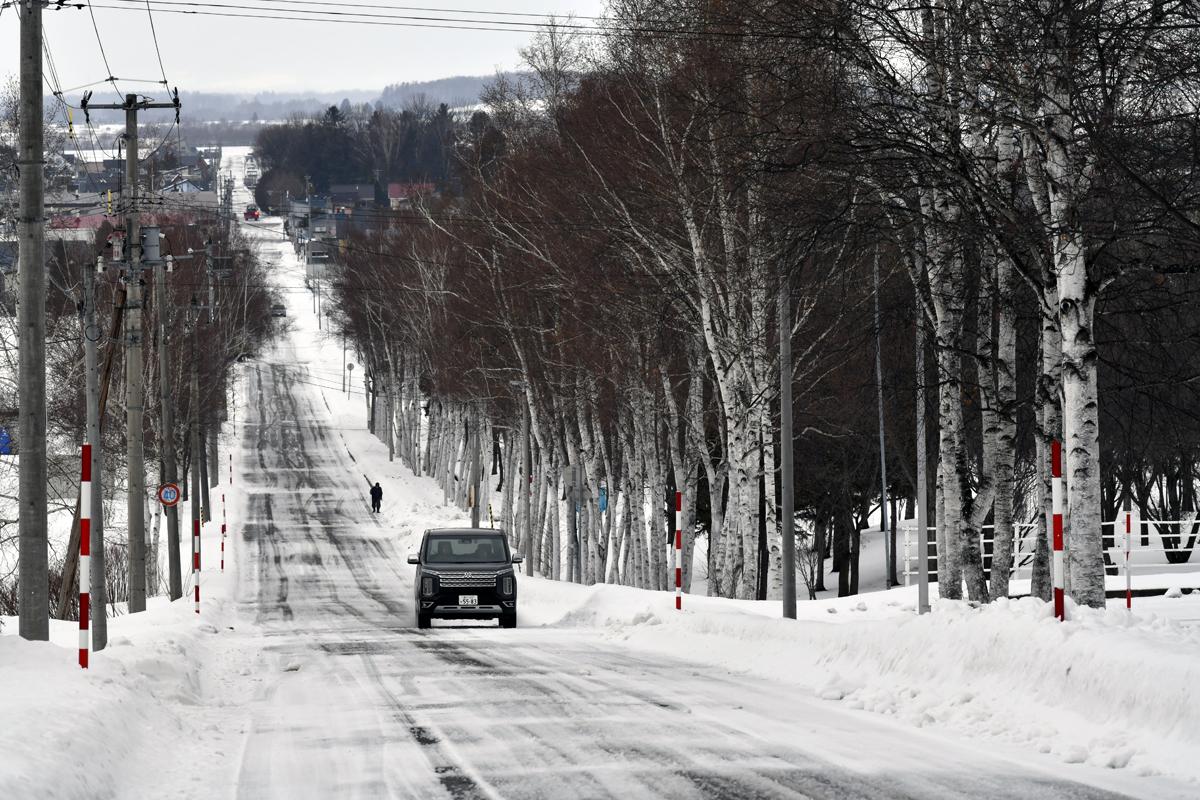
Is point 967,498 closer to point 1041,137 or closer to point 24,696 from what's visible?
Answer: point 1041,137

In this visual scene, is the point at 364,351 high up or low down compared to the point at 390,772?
up

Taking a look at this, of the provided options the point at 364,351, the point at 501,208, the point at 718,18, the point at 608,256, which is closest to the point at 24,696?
the point at 718,18

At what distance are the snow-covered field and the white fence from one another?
1583cm

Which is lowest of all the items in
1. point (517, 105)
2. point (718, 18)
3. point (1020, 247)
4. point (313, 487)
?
point (313, 487)

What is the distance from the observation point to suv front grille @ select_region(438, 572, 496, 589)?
2794 cm

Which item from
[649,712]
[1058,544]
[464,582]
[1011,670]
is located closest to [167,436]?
[464,582]

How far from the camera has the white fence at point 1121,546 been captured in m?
34.5

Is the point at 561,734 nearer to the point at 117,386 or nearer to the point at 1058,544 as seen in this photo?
the point at 1058,544

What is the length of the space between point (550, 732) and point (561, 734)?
14cm

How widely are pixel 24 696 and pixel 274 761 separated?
2.08 metres

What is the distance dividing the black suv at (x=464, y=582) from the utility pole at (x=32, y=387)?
12.4 m

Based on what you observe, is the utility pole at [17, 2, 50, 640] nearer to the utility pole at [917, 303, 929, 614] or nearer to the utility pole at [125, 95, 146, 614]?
the utility pole at [125, 95, 146, 614]

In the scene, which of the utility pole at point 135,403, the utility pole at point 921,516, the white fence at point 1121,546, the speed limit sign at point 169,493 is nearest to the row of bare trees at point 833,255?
the utility pole at point 921,516

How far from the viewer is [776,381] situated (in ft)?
95.1
